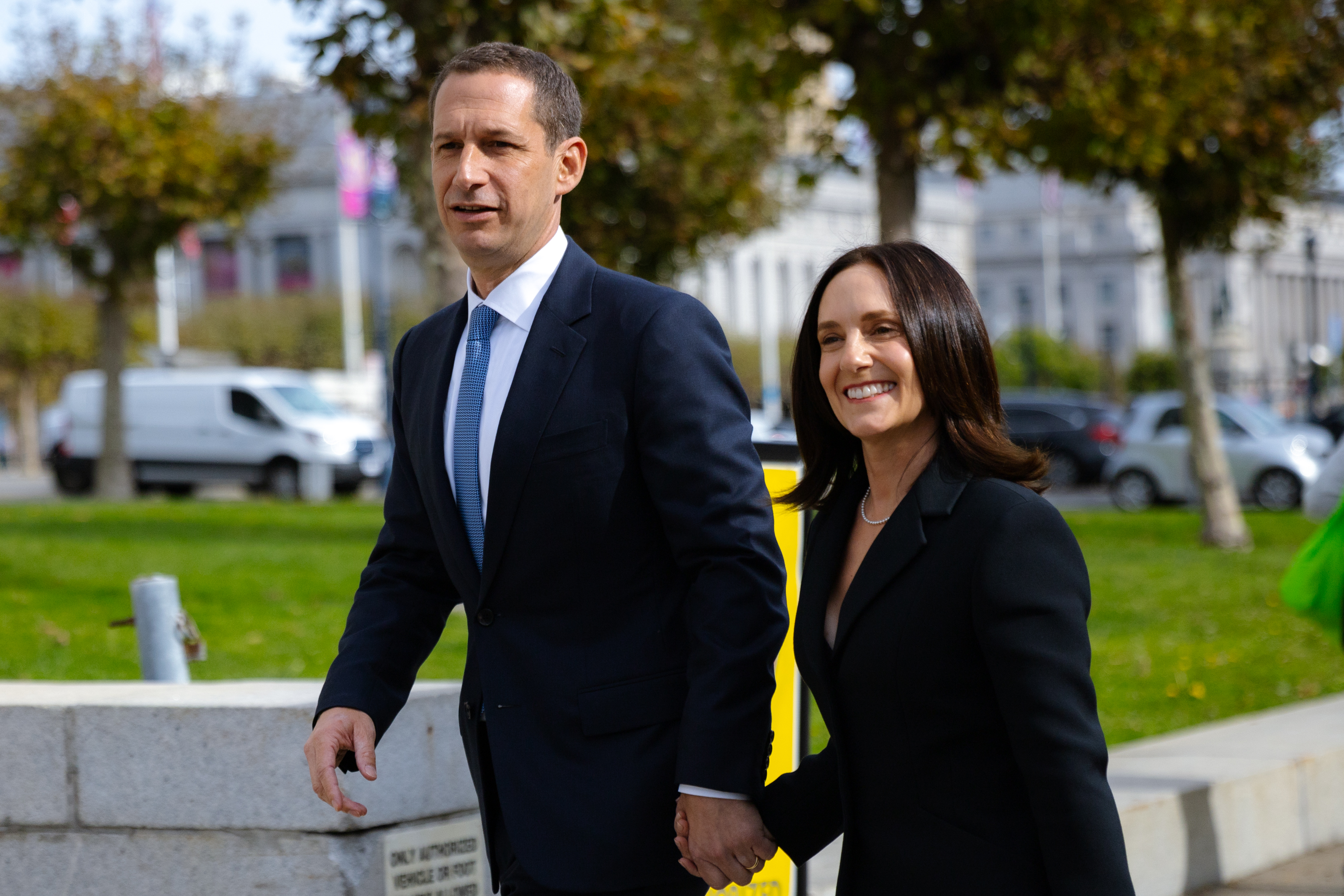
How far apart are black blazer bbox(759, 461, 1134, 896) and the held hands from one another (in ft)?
0.46

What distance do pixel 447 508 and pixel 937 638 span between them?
0.81 m

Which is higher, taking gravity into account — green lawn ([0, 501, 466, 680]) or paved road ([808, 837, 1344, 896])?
green lawn ([0, 501, 466, 680])

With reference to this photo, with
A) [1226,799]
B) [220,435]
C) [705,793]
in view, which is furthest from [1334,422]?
[705,793]

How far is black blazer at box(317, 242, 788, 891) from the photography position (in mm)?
2359

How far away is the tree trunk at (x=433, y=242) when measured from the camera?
8.53 meters

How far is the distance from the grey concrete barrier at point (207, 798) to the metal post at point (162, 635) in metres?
0.51

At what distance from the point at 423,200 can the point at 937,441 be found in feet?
23.1

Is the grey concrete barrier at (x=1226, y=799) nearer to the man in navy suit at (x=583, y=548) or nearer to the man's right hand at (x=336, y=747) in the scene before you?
the man in navy suit at (x=583, y=548)

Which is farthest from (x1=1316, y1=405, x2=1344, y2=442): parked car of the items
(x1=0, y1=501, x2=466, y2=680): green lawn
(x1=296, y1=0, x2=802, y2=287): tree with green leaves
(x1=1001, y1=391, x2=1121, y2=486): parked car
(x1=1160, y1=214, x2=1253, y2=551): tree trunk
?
(x1=0, y1=501, x2=466, y2=680): green lawn

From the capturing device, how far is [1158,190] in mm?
15812

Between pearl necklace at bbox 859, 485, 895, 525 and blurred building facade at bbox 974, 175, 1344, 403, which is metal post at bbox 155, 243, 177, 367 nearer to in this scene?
pearl necklace at bbox 859, 485, 895, 525

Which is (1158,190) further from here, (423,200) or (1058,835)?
(1058,835)

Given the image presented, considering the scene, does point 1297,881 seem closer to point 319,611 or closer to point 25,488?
point 319,611

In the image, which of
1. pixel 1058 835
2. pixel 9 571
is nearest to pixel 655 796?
pixel 1058 835
